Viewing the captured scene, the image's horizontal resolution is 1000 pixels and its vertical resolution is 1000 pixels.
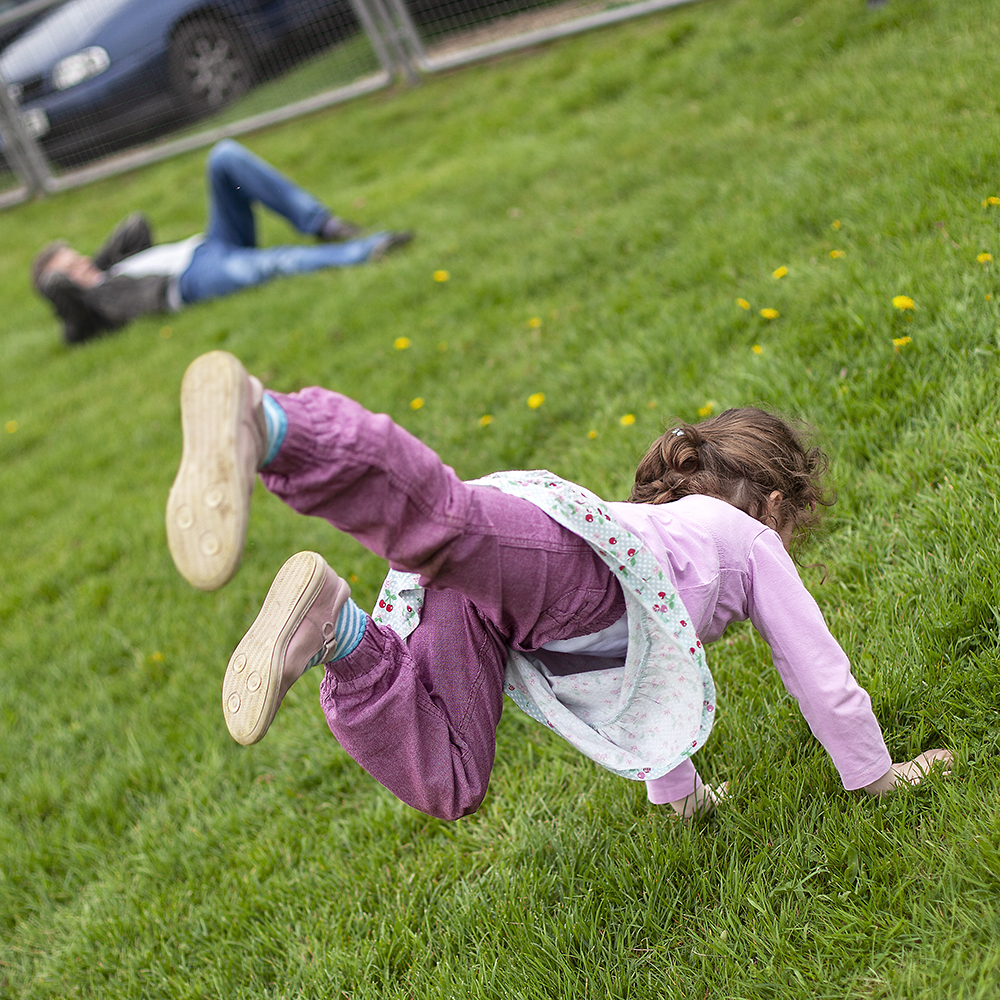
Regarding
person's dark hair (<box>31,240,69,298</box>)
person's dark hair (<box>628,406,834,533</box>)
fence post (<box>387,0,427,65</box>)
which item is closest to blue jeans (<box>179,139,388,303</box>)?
person's dark hair (<box>31,240,69,298</box>)

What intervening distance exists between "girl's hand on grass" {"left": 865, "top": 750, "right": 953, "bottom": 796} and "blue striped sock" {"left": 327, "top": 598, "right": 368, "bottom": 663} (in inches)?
40.8

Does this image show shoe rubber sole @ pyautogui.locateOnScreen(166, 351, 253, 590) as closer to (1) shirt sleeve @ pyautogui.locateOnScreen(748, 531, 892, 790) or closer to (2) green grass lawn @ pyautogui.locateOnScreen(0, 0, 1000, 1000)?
(1) shirt sleeve @ pyautogui.locateOnScreen(748, 531, 892, 790)

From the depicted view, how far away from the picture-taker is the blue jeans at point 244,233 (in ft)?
19.0

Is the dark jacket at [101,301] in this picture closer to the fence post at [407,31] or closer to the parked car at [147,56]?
the parked car at [147,56]

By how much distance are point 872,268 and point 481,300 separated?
199 cm

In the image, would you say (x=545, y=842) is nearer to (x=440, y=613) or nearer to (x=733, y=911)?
(x=733, y=911)

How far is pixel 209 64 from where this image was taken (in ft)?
27.5

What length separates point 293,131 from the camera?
8445mm

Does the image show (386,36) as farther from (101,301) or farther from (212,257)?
(101,301)

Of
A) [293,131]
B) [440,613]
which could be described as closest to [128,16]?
[293,131]

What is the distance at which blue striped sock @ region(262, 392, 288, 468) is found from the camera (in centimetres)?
141

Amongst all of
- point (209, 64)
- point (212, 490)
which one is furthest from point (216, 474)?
point (209, 64)

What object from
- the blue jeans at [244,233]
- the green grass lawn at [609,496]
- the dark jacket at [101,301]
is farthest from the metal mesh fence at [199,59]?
the dark jacket at [101,301]

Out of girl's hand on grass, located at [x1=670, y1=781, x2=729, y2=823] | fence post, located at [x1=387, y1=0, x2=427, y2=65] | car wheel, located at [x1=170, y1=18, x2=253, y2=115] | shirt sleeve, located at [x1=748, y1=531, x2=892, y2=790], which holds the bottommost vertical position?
girl's hand on grass, located at [x1=670, y1=781, x2=729, y2=823]
